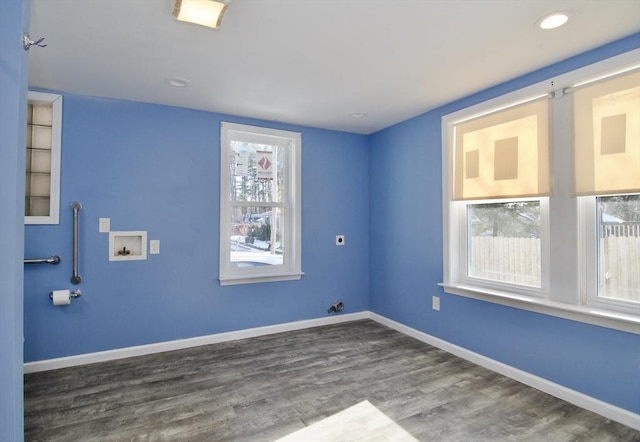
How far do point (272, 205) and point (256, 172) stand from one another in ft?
1.35

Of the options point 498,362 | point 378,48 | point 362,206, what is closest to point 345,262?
point 362,206

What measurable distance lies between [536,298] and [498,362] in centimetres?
64

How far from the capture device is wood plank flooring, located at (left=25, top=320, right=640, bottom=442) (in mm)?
1998

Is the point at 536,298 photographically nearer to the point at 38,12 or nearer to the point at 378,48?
the point at 378,48

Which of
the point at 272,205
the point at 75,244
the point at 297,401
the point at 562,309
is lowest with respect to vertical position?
the point at 297,401

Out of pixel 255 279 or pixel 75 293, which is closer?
pixel 75 293

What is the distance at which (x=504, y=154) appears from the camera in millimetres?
2785

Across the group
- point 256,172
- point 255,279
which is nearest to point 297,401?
point 255,279

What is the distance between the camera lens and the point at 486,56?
235 cm

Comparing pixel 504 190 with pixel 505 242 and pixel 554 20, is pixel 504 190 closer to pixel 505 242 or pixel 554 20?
pixel 505 242

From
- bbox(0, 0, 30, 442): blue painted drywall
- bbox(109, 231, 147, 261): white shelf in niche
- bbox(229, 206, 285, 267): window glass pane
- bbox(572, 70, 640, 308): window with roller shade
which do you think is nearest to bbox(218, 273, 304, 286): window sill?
bbox(229, 206, 285, 267): window glass pane

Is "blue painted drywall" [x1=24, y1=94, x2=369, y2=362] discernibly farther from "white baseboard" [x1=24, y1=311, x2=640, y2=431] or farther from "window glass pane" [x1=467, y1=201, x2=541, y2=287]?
"window glass pane" [x1=467, y1=201, x2=541, y2=287]

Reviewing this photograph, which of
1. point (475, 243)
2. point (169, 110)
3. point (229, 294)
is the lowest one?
point (229, 294)

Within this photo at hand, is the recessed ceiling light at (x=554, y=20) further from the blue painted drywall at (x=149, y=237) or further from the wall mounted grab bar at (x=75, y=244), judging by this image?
the wall mounted grab bar at (x=75, y=244)
